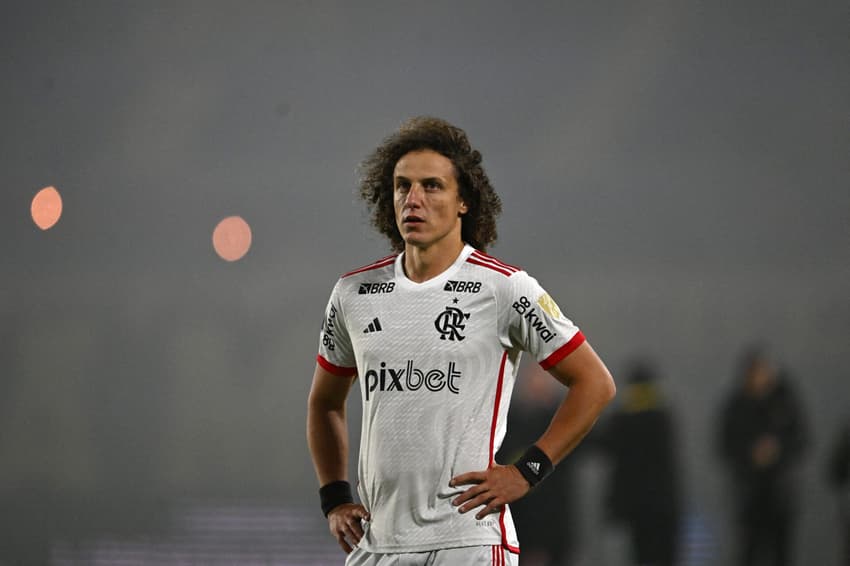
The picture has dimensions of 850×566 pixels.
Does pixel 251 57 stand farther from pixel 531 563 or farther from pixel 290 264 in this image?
pixel 531 563

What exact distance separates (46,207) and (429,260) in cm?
332

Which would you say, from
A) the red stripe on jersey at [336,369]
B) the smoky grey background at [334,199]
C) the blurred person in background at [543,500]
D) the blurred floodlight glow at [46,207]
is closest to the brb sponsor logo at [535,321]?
the red stripe on jersey at [336,369]

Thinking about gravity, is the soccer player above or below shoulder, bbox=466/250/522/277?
below

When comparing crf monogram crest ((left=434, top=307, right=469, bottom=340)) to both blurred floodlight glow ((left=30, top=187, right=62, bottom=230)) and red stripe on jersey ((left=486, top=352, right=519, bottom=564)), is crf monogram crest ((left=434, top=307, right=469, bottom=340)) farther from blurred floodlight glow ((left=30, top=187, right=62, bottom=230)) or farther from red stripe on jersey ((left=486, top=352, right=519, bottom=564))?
blurred floodlight glow ((left=30, top=187, right=62, bottom=230))

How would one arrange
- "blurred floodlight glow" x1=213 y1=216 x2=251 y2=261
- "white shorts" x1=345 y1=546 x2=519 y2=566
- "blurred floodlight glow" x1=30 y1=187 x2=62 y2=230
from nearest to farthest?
1. "white shorts" x1=345 y1=546 x2=519 y2=566
2. "blurred floodlight glow" x1=213 y1=216 x2=251 y2=261
3. "blurred floodlight glow" x1=30 y1=187 x2=62 y2=230

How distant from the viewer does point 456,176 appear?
7.41 feet

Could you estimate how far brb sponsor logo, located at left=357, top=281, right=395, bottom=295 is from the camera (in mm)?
2207

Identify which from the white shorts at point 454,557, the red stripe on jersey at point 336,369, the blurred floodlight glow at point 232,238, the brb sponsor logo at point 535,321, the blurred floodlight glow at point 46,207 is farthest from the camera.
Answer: the blurred floodlight glow at point 46,207

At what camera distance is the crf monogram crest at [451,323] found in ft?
6.87

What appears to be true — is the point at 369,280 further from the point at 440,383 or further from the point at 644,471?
the point at 644,471

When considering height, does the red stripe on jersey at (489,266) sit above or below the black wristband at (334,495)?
above

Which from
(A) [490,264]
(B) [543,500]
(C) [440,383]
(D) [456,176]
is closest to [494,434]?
(C) [440,383]

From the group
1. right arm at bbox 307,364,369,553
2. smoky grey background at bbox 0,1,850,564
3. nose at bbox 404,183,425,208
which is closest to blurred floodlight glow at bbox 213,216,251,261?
smoky grey background at bbox 0,1,850,564

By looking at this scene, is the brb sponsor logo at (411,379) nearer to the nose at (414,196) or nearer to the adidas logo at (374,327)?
the adidas logo at (374,327)
